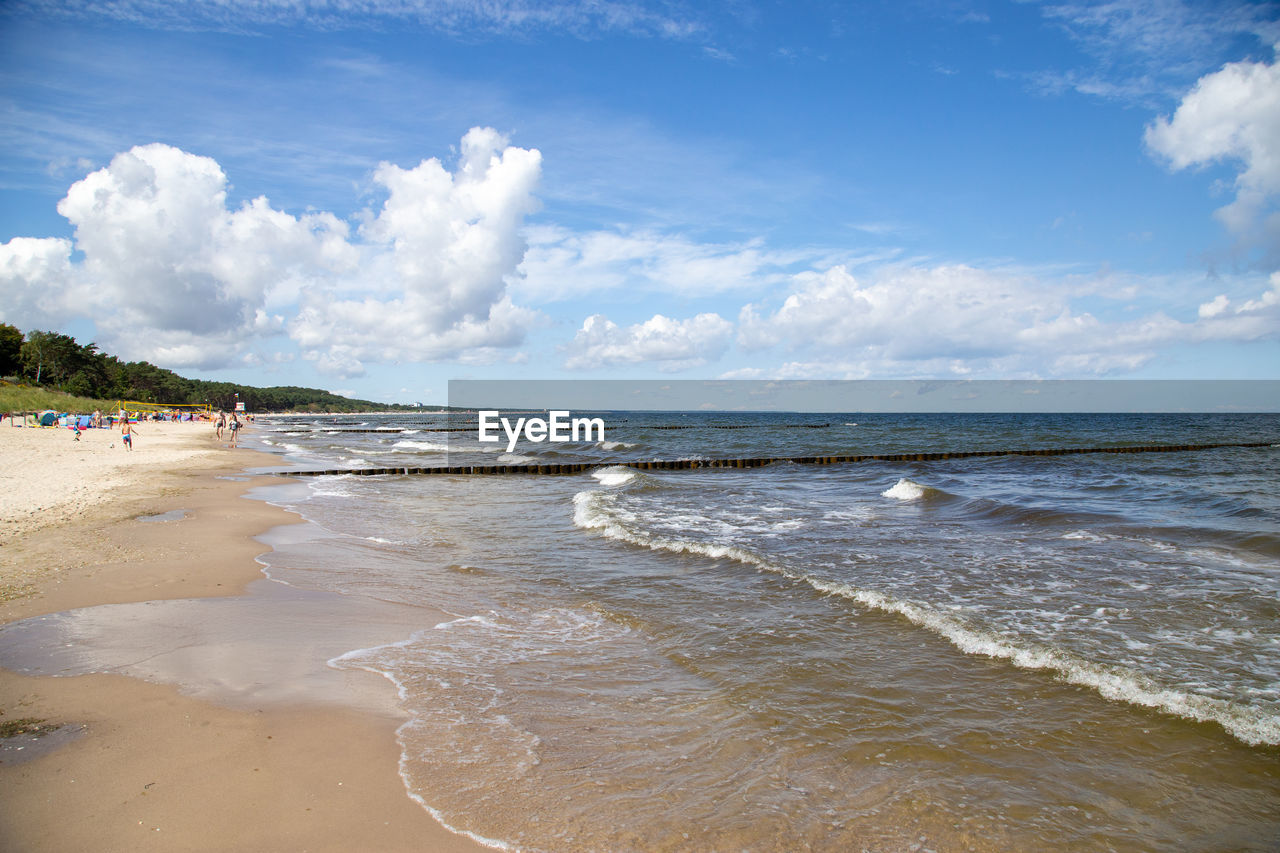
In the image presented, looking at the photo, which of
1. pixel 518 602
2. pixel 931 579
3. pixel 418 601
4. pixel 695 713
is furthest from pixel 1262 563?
pixel 418 601

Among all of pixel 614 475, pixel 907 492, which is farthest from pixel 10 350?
pixel 907 492

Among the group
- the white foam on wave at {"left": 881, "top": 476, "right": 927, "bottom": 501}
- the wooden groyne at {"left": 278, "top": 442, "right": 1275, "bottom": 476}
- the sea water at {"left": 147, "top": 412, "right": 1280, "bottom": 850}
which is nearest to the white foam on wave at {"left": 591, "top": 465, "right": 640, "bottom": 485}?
the wooden groyne at {"left": 278, "top": 442, "right": 1275, "bottom": 476}

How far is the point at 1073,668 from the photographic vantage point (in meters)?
6.29

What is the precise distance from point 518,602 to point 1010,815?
6.10 metres

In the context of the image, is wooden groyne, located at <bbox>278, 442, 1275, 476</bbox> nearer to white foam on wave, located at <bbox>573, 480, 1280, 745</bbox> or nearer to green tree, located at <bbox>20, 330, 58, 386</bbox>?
white foam on wave, located at <bbox>573, 480, 1280, 745</bbox>

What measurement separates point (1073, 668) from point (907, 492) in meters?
13.4

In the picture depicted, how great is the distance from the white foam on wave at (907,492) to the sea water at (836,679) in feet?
14.1

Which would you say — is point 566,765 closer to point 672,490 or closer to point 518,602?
point 518,602

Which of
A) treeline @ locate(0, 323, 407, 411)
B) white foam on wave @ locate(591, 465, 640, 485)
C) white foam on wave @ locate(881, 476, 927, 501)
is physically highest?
treeline @ locate(0, 323, 407, 411)

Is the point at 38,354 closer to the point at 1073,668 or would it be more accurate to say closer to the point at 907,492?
the point at 907,492

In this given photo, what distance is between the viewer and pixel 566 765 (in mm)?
4496

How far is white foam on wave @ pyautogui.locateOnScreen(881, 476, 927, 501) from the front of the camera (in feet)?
61.6

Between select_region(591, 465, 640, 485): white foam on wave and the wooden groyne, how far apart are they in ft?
3.95

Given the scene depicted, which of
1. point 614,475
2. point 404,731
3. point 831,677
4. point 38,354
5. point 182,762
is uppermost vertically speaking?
point 38,354
